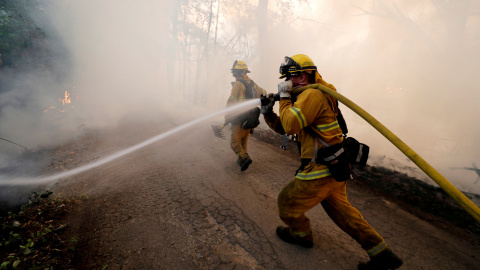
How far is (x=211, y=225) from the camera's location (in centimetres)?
267

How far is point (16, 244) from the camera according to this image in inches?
83.2

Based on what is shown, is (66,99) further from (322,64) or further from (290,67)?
(322,64)

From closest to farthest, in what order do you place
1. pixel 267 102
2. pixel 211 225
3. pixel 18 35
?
pixel 267 102
pixel 211 225
pixel 18 35

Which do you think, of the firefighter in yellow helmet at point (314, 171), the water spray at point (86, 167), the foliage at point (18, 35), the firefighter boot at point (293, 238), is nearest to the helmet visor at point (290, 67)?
the firefighter in yellow helmet at point (314, 171)

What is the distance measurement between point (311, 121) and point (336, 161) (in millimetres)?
464

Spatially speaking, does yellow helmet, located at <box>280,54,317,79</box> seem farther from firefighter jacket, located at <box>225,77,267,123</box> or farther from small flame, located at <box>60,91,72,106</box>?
small flame, located at <box>60,91,72,106</box>

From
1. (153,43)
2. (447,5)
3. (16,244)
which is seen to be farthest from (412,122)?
(153,43)

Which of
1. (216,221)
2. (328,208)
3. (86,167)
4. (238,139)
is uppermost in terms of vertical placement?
(328,208)

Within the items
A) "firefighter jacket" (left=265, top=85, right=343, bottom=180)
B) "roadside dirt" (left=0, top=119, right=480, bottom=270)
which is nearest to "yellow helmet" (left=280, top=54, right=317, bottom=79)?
"firefighter jacket" (left=265, top=85, right=343, bottom=180)

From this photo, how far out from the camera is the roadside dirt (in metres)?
2.18

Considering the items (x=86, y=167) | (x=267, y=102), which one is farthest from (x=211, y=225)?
(x=86, y=167)

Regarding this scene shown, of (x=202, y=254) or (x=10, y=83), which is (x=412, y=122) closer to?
(x=202, y=254)

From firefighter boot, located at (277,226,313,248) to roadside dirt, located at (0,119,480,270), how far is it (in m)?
0.07

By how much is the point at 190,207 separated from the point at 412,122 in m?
10.8
